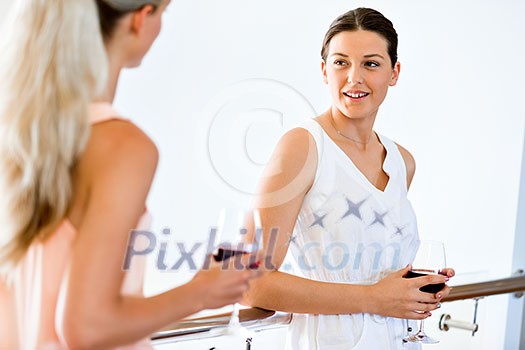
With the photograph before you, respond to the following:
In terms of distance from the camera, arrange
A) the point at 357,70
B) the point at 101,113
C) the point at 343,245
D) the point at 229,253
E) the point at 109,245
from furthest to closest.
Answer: the point at 357,70
the point at 343,245
the point at 229,253
the point at 101,113
the point at 109,245

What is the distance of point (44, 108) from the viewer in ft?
3.63

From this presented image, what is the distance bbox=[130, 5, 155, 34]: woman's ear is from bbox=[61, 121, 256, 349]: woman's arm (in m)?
0.17

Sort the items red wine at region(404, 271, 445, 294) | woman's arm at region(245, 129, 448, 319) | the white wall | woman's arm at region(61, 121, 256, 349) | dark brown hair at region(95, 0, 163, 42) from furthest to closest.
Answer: the white wall < red wine at region(404, 271, 445, 294) < woman's arm at region(245, 129, 448, 319) < dark brown hair at region(95, 0, 163, 42) < woman's arm at region(61, 121, 256, 349)

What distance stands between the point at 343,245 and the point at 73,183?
95 centimetres

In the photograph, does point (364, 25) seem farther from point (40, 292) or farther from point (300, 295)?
point (40, 292)

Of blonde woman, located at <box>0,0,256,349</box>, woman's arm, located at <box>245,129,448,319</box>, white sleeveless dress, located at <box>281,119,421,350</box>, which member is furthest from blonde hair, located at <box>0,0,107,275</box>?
white sleeveless dress, located at <box>281,119,421,350</box>

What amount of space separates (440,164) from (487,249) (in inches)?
17.6

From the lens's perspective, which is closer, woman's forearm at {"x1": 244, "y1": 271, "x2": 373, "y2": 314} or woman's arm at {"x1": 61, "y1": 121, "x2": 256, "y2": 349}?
woman's arm at {"x1": 61, "y1": 121, "x2": 256, "y2": 349}

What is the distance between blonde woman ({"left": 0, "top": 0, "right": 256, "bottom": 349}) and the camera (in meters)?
1.04

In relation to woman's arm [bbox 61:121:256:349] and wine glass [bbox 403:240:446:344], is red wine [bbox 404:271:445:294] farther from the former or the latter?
woman's arm [bbox 61:121:256:349]

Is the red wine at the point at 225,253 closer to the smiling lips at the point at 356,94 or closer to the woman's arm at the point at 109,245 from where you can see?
the woman's arm at the point at 109,245

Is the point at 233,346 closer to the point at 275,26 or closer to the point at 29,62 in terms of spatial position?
the point at 275,26

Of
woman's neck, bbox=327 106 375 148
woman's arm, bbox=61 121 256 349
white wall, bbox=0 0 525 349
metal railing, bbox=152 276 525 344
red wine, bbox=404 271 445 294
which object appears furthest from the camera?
white wall, bbox=0 0 525 349

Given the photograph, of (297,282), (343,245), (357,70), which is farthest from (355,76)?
(297,282)
